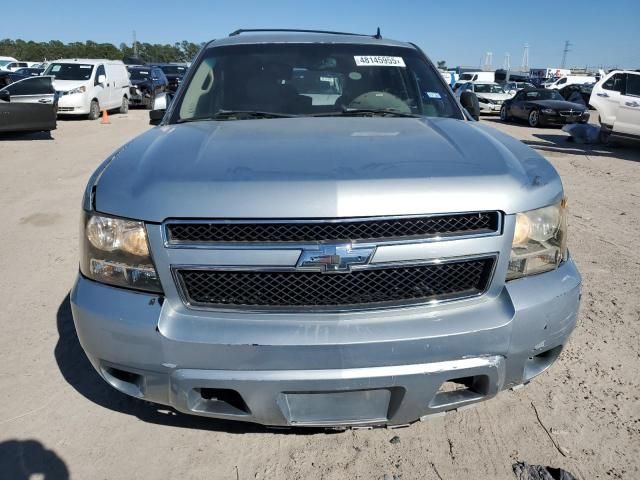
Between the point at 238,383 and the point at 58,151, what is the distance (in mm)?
10721

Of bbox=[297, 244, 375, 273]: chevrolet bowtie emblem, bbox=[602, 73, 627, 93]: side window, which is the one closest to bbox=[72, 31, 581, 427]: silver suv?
bbox=[297, 244, 375, 273]: chevrolet bowtie emblem

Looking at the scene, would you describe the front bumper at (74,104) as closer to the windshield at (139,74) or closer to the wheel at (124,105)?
the wheel at (124,105)

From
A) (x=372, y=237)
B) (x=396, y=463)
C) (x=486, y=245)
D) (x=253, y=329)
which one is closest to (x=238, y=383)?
(x=253, y=329)

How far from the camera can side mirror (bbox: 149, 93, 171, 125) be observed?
12.2 ft

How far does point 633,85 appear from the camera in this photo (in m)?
11.6

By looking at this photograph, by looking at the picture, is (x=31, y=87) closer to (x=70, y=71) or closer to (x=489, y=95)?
(x=70, y=71)

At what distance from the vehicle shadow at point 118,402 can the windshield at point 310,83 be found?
156cm

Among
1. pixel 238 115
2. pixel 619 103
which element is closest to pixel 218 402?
pixel 238 115

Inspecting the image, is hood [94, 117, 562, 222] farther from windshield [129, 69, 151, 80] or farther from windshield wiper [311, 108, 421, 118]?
windshield [129, 69, 151, 80]

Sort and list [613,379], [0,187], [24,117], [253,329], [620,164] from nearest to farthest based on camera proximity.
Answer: [253,329] → [613,379] → [0,187] → [620,164] → [24,117]

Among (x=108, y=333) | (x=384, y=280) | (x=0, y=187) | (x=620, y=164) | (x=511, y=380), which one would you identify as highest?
(x=384, y=280)

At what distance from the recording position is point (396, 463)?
2383mm

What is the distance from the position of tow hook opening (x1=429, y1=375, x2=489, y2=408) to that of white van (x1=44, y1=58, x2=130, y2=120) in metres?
17.3

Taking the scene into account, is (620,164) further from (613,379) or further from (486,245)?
(486,245)
